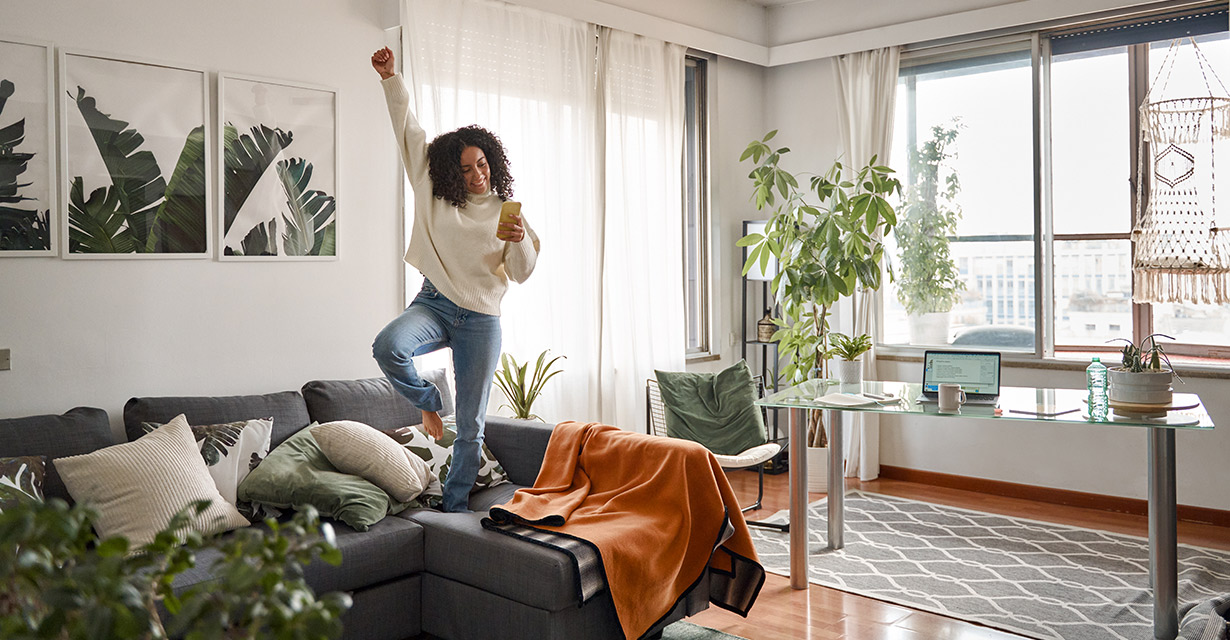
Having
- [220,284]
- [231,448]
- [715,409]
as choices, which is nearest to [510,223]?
[231,448]

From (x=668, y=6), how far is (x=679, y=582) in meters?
3.61

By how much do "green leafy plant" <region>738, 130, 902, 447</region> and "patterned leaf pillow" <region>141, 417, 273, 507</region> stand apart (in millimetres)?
2898

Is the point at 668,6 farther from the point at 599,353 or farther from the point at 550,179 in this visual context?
the point at 599,353

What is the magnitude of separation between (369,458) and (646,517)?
100 centimetres

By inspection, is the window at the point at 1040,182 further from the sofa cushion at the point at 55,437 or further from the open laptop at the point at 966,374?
the sofa cushion at the point at 55,437

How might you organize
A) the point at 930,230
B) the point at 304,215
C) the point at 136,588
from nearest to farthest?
1. the point at 136,588
2. the point at 304,215
3. the point at 930,230

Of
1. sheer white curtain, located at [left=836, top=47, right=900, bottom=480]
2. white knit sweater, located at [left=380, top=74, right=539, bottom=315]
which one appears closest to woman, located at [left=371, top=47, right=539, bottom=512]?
white knit sweater, located at [left=380, top=74, right=539, bottom=315]

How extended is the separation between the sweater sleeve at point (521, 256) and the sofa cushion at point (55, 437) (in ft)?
4.73

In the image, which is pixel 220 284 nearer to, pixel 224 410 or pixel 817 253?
pixel 224 410

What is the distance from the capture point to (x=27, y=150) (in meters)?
3.16

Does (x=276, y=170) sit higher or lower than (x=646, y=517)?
higher

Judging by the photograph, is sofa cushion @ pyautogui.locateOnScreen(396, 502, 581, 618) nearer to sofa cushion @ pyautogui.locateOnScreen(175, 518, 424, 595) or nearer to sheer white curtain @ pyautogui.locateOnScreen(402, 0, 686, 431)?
sofa cushion @ pyautogui.locateOnScreen(175, 518, 424, 595)

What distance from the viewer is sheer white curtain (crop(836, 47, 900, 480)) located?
5.58 m

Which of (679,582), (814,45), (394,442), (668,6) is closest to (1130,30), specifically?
(814,45)
